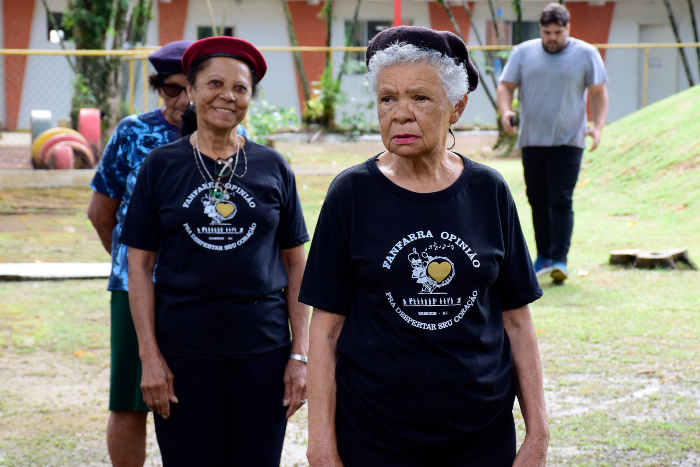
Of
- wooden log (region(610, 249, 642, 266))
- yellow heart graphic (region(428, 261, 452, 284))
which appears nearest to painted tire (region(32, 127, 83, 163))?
wooden log (region(610, 249, 642, 266))

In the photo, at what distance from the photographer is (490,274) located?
2.27 metres

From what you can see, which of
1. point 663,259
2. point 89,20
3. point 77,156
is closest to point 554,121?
point 663,259

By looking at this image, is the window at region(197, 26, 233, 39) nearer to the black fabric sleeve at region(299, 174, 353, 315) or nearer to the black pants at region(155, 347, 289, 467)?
the black pants at region(155, 347, 289, 467)

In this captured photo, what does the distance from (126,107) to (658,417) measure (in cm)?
1420

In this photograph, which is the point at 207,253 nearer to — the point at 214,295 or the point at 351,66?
the point at 214,295

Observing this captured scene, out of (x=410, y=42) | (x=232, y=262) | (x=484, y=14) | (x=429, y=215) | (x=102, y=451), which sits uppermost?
(x=484, y=14)

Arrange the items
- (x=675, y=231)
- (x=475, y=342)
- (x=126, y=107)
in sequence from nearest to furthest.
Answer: (x=475, y=342) → (x=675, y=231) → (x=126, y=107)

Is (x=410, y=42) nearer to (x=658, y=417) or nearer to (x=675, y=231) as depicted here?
(x=658, y=417)

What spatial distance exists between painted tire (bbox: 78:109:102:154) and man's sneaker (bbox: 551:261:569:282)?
35.5 feet

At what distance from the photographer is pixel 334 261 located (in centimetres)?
228

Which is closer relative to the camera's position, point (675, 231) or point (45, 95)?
point (675, 231)

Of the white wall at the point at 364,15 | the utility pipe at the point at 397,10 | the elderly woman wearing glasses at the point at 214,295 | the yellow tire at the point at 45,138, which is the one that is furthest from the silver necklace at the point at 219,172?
the white wall at the point at 364,15

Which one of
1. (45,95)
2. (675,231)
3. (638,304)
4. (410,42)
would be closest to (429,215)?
(410,42)

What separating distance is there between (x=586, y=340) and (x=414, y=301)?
159 inches
